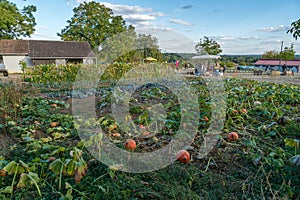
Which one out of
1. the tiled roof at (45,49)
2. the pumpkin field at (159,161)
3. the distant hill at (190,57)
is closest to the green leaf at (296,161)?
the pumpkin field at (159,161)

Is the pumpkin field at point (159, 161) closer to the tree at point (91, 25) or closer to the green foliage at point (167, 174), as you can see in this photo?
the green foliage at point (167, 174)

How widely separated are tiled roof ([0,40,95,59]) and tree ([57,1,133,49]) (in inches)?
163

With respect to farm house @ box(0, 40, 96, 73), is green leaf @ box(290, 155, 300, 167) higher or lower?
lower

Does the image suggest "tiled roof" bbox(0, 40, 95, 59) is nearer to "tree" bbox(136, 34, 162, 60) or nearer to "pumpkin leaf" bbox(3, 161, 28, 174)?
"tree" bbox(136, 34, 162, 60)

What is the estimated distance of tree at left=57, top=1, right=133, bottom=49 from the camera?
31.9 meters

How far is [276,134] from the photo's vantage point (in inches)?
90.7

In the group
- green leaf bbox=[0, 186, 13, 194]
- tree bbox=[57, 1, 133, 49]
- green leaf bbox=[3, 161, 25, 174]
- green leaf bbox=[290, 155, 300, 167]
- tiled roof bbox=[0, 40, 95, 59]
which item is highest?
tree bbox=[57, 1, 133, 49]

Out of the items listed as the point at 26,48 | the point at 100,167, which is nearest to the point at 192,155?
the point at 100,167

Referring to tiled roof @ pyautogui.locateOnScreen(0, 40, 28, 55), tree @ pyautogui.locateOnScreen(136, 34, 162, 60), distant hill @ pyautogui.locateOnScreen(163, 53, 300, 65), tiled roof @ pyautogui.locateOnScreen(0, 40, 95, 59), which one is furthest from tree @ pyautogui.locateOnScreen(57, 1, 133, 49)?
tree @ pyautogui.locateOnScreen(136, 34, 162, 60)

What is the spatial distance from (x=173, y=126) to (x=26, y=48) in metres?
27.5

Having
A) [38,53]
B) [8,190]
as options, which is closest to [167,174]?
[8,190]

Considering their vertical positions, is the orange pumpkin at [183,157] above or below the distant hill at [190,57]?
below

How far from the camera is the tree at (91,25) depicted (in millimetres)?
31892

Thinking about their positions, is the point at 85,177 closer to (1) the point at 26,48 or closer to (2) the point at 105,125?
(2) the point at 105,125
